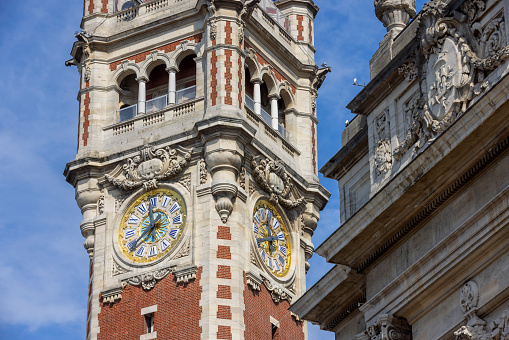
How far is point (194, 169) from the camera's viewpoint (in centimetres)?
4988

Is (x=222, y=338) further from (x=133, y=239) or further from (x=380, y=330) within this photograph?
(x=380, y=330)

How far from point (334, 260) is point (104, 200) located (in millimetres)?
24036

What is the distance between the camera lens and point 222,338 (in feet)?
153

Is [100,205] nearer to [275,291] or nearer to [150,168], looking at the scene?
[150,168]

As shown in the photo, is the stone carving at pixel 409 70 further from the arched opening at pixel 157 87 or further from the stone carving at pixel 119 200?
the arched opening at pixel 157 87

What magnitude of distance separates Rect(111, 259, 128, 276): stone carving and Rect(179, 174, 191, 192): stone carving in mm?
3447

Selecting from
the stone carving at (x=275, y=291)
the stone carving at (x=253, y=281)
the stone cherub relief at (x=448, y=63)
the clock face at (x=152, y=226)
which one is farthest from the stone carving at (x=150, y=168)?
the stone cherub relief at (x=448, y=63)

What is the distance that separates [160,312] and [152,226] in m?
3.52

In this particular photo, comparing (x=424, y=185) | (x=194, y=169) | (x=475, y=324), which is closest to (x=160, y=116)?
(x=194, y=169)

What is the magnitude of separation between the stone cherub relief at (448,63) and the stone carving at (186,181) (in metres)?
22.6

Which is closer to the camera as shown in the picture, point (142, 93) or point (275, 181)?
point (275, 181)

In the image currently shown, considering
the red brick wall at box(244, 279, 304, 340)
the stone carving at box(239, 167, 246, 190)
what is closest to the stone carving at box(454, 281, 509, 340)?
the red brick wall at box(244, 279, 304, 340)

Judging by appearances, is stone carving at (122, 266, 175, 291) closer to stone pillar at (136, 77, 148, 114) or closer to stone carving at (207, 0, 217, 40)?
stone pillar at (136, 77, 148, 114)

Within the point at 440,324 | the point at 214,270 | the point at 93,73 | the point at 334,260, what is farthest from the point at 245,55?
the point at 440,324
